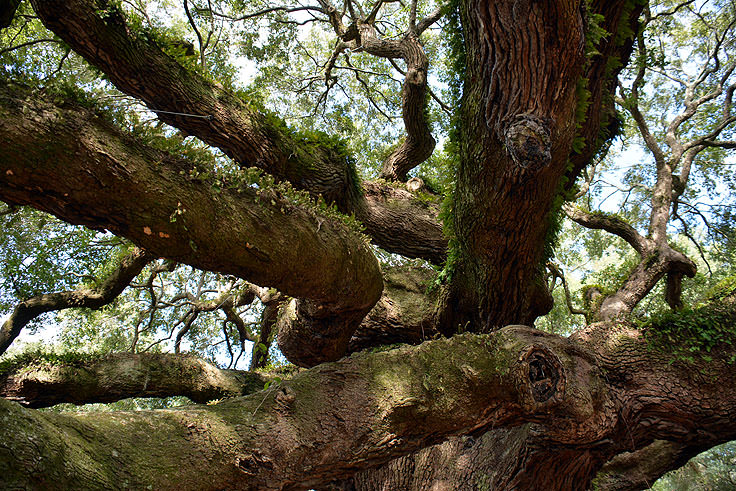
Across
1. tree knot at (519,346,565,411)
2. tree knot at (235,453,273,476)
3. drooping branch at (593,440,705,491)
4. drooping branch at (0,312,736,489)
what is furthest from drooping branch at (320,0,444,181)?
tree knot at (235,453,273,476)

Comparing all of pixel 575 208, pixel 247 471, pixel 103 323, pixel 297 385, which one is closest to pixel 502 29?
pixel 297 385

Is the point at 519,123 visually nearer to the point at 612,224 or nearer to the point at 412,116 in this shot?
the point at 412,116

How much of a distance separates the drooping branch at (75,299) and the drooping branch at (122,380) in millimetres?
1276

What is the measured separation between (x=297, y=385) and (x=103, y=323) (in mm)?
8813

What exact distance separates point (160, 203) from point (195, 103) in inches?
80.3

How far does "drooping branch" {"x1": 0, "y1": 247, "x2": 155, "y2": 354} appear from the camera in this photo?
502 centimetres

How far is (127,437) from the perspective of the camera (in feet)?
6.63

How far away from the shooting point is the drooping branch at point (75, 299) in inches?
198

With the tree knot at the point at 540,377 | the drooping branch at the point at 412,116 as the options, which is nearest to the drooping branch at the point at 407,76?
the drooping branch at the point at 412,116

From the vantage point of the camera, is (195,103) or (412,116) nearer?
Result: (195,103)

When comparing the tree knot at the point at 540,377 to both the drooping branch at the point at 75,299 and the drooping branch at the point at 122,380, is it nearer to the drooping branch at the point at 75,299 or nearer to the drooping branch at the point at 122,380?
the drooping branch at the point at 122,380

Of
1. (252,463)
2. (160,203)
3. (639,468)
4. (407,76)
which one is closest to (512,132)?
(160,203)

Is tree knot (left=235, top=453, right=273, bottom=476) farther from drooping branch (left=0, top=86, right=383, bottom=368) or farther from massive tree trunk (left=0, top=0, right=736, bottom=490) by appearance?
drooping branch (left=0, top=86, right=383, bottom=368)

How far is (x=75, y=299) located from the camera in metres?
5.23
